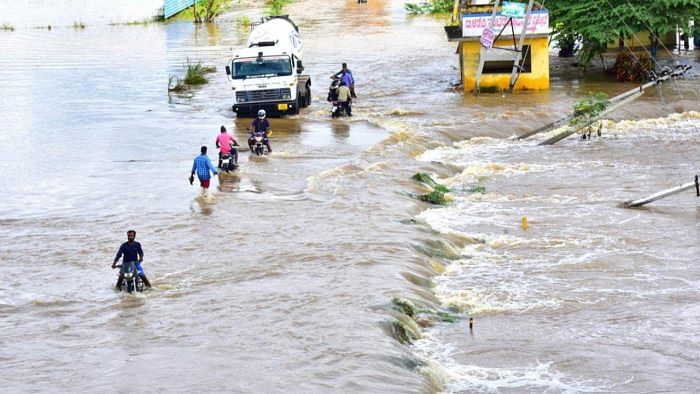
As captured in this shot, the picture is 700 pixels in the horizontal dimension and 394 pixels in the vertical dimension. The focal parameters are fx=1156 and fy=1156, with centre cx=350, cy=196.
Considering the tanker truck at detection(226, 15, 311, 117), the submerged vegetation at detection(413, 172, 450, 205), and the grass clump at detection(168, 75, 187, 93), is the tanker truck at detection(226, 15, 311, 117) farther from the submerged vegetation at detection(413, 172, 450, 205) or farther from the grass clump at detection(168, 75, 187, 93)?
the submerged vegetation at detection(413, 172, 450, 205)

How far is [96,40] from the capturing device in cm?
6600

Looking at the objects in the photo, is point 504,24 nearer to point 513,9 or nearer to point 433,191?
point 513,9

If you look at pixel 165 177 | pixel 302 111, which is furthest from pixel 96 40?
pixel 165 177

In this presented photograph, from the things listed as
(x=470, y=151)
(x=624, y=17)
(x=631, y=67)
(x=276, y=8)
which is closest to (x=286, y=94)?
(x=470, y=151)

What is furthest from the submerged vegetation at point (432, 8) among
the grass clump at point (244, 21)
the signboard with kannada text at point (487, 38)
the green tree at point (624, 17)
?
the signboard with kannada text at point (487, 38)

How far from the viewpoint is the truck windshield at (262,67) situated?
3484 centimetres

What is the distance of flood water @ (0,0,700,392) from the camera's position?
14.7 meters

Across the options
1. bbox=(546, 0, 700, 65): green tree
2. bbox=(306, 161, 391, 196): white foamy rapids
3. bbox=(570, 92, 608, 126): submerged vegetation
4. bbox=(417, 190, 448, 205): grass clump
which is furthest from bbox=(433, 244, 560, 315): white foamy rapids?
bbox=(546, 0, 700, 65): green tree

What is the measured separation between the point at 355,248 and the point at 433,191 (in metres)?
5.77

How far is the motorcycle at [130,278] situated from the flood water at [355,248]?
0.70 ft

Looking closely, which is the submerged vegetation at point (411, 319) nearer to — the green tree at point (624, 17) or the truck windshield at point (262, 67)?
the truck windshield at point (262, 67)

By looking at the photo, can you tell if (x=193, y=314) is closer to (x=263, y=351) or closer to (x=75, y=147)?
(x=263, y=351)

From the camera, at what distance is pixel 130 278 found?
17.4 m

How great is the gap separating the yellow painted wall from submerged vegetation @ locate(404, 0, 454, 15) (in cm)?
3670
